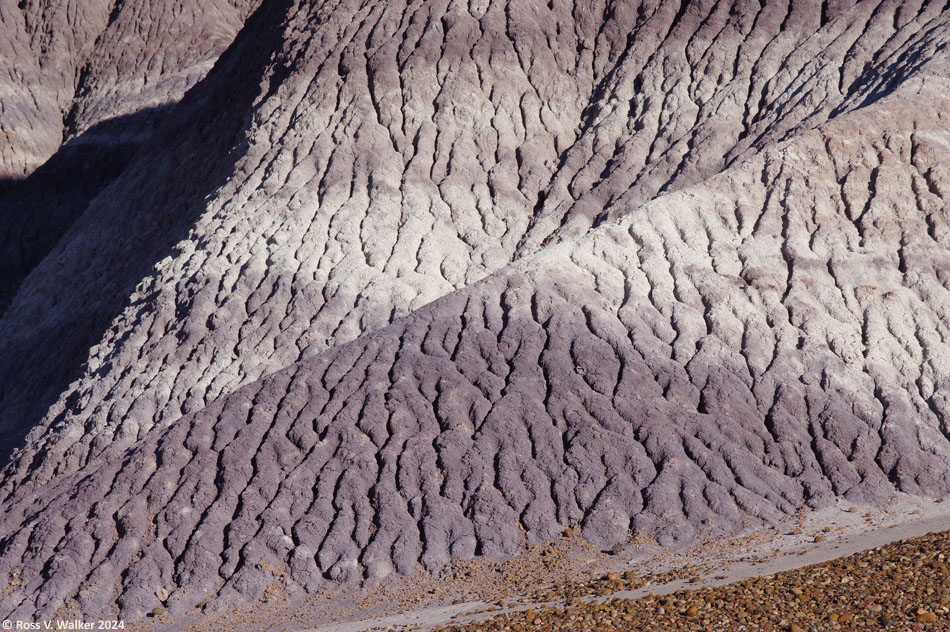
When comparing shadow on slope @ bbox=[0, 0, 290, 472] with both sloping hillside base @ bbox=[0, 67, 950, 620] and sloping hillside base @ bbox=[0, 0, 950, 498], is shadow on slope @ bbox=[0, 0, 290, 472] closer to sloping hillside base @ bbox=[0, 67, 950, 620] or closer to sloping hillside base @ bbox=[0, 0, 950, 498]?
sloping hillside base @ bbox=[0, 0, 950, 498]

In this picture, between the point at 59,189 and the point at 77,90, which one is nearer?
the point at 59,189

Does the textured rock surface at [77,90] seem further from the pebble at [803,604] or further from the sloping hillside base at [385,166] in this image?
the pebble at [803,604]

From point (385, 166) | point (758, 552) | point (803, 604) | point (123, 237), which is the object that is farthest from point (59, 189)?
point (803, 604)

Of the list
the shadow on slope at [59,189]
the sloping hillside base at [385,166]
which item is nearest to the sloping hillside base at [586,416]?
the sloping hillside base at [385,166]

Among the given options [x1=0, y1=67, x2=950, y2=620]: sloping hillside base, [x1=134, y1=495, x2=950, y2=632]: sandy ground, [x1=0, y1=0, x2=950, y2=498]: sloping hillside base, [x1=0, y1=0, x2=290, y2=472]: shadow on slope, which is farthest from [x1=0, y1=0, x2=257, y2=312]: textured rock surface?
[x1=134, y1=495, x2=950, y2=632]: sandy ground

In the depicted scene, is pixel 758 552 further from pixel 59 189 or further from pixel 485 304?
pixel 59 189
